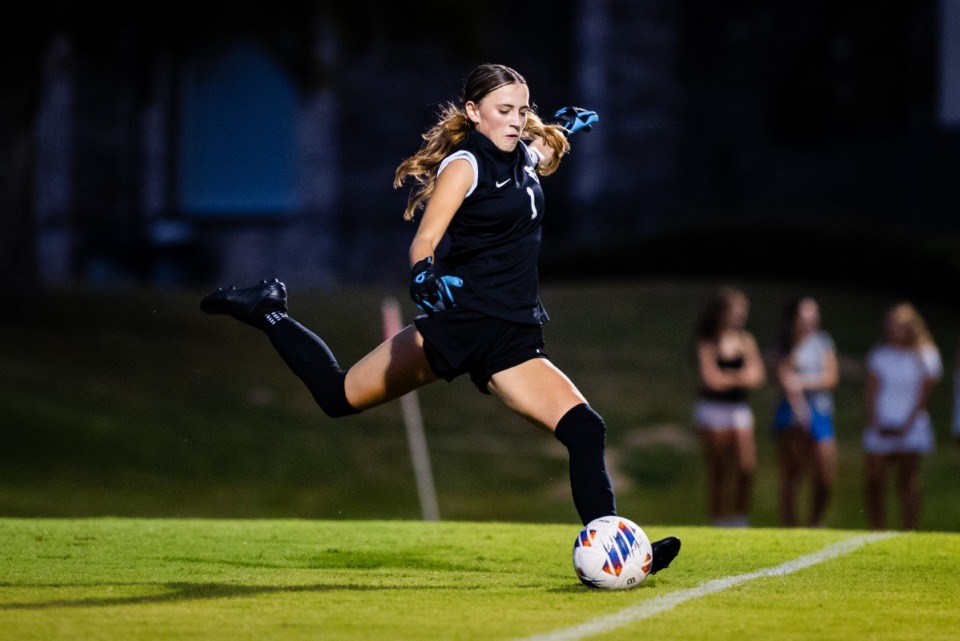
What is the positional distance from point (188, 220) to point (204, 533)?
87.2 feet


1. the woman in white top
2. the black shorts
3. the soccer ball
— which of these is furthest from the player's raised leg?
the woman in white top

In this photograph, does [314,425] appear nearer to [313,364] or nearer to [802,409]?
[802,409]

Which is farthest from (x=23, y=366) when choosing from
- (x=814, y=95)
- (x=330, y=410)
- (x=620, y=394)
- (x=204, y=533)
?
(x=814, y=95)

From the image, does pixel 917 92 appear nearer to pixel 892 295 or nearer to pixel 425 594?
pixel 892 295

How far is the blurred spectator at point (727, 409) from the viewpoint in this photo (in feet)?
44.2

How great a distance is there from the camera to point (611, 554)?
6.59 metres

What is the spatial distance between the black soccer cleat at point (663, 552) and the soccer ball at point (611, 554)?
0.22 m

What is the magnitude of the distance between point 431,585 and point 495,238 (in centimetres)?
142

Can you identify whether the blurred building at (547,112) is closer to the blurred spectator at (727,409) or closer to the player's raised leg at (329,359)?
the blurred spectator at (727,409)

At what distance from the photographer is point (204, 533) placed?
347 inches

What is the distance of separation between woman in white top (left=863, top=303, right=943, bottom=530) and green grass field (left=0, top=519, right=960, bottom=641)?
4237 mm

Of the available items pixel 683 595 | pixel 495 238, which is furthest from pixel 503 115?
pixel 683 595

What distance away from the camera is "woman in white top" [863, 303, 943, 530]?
1327 cm

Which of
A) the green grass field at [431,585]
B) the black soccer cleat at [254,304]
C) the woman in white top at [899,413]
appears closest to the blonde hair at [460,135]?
the black soccer cleat at [254,304]
